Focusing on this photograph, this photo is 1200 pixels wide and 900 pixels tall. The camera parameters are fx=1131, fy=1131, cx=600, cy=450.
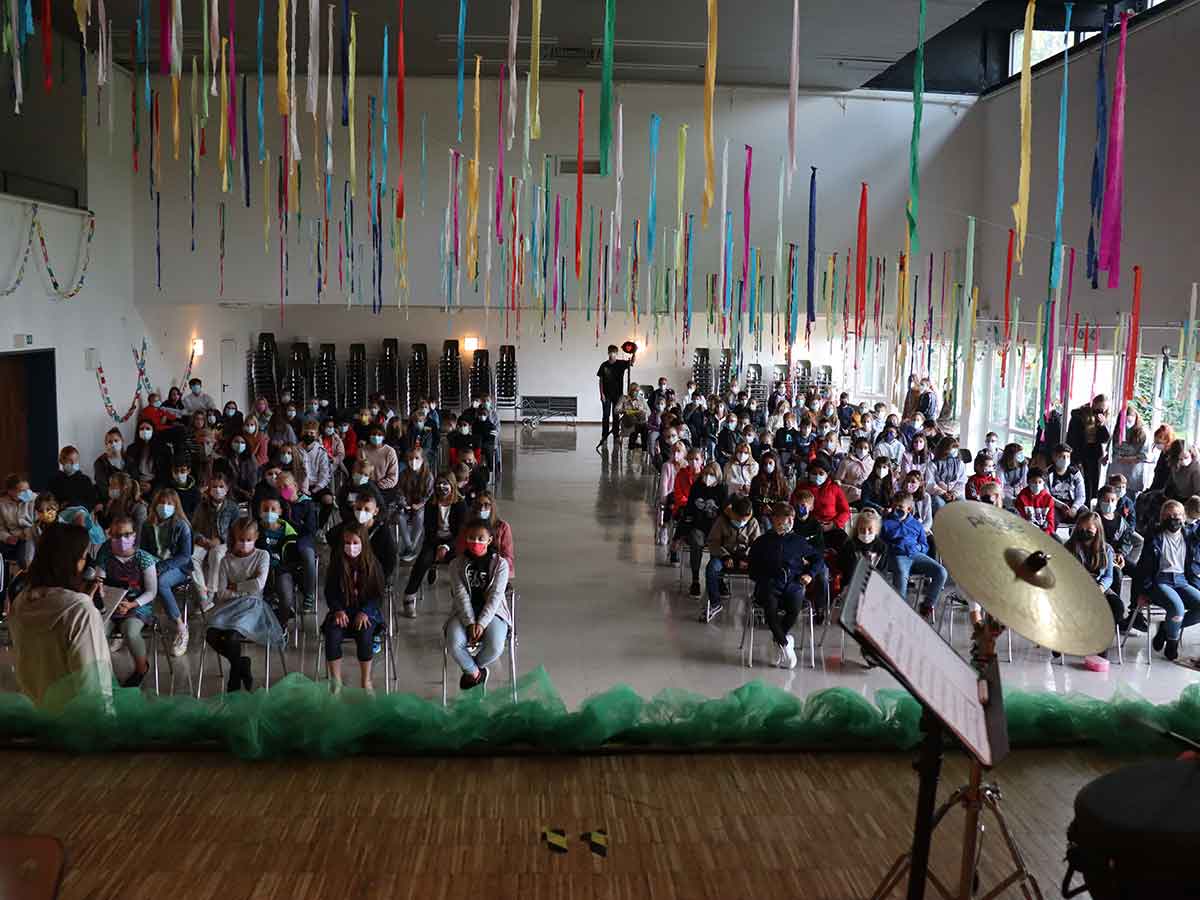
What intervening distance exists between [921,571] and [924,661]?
5271 mm

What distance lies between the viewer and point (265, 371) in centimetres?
2072

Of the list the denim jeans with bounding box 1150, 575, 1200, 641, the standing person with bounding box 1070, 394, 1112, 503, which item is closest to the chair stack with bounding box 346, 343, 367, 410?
the standing person with bounding box 1070, 394, 1112, 503

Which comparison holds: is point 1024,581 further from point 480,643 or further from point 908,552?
point 908,552

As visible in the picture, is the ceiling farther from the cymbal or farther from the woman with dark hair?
the cymbal

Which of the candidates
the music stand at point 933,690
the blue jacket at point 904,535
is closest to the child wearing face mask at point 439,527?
the blue jacket at point 904,535

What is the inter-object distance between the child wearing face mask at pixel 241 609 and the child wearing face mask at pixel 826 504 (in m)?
3.72

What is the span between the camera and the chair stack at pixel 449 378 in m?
21.3

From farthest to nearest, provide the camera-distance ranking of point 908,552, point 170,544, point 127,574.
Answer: point 908,552
point 170,544
point 127,574

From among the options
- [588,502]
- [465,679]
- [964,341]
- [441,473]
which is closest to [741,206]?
[964,341]

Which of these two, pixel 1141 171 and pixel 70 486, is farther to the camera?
pixel 1141 171

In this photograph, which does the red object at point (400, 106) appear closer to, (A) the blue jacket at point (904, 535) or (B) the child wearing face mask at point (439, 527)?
(B) the child wearing face mask at point (439, 527)

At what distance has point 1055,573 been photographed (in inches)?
113

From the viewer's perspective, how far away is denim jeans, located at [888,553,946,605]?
7645mm

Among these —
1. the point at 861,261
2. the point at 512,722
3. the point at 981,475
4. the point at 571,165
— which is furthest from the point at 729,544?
the point at 571,165
